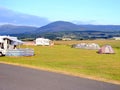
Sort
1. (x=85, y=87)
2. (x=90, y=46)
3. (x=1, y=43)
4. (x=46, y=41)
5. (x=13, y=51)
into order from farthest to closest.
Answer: (x=46, y=41) → (x=90, y=46) → (x=1, y=43) → (x=13, y=51) → (x=85, y=87)

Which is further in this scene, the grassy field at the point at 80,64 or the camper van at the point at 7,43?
the camper van at the point at 7,43

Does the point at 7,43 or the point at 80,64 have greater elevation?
the point at 7,43

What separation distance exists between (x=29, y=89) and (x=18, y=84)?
79.9 inches

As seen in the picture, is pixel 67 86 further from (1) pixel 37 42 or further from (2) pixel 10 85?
(1) pixel 37 42

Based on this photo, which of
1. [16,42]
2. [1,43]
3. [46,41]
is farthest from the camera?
[46,41]

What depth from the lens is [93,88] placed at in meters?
17.3

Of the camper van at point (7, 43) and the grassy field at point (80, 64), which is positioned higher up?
the camper van at point (7, 43)

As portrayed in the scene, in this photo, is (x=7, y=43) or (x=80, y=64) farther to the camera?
(x=7, y=43)

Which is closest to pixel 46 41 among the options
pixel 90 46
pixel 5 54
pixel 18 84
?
pixel 90 46

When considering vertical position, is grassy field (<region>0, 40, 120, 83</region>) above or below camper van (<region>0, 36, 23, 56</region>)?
below

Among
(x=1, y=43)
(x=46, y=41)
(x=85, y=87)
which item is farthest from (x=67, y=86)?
(x=46, y=41)

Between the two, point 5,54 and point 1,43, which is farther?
point 1,43

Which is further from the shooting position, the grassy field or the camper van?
the camper van

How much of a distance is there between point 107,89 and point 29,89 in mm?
3841
